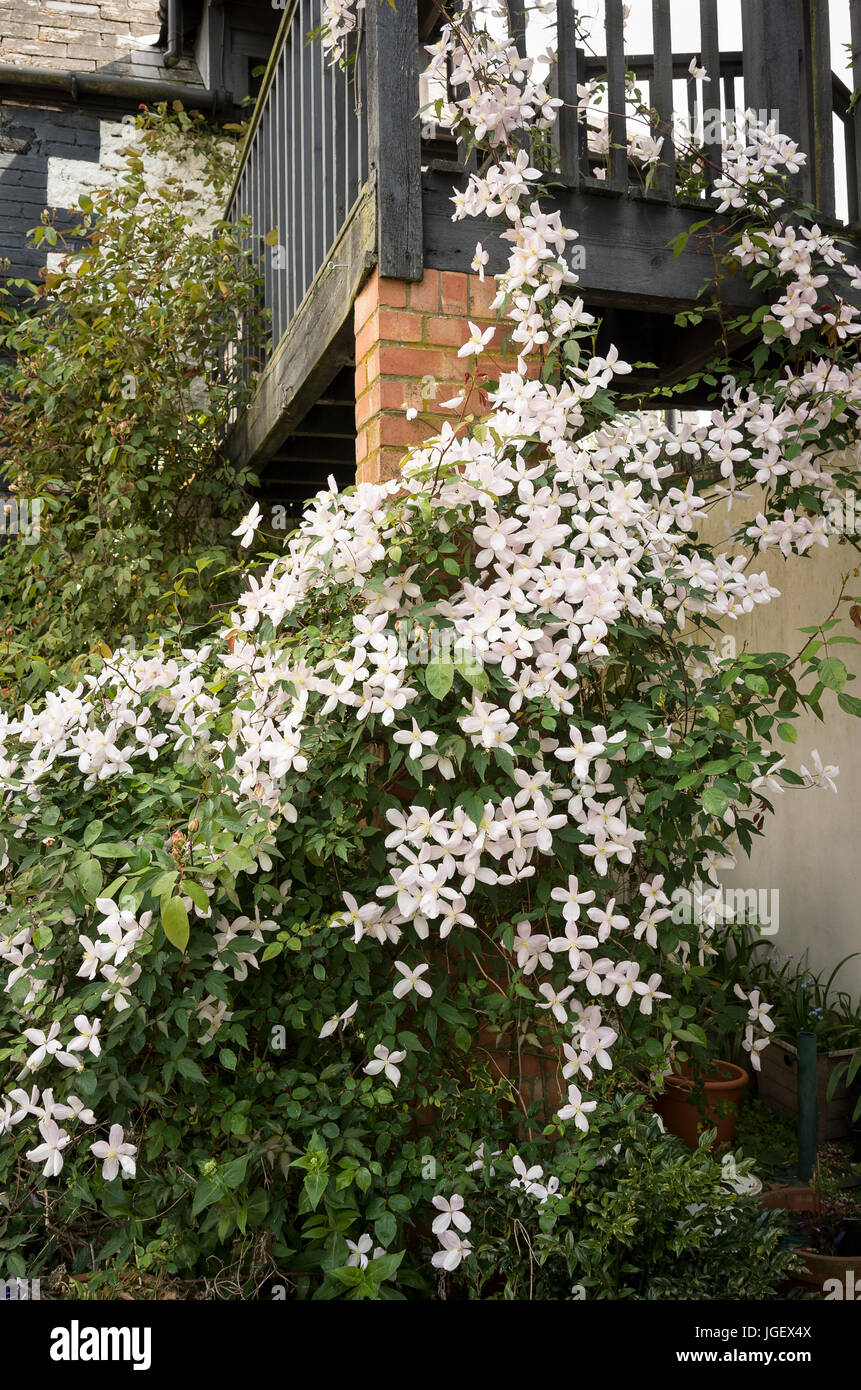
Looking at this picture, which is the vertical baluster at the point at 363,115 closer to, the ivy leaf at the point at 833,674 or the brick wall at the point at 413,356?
the brick wall at the point at 413,356

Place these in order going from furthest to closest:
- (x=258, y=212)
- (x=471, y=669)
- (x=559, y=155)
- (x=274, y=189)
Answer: (x=258, y=212) → (x=274, y=189) → (x=559, y=155) → (x=471, y=669)

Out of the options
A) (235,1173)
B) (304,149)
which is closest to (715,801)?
(235,1173)

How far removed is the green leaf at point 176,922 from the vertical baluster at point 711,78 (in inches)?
98.3

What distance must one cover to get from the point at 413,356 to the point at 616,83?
1.00m

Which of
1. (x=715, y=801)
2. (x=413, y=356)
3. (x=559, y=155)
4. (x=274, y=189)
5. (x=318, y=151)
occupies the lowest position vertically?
(x=715, y=801)

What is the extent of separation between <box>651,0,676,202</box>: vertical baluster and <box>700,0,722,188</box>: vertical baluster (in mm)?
112

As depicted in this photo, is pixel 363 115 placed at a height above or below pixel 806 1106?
above

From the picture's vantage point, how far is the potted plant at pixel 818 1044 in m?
3.75

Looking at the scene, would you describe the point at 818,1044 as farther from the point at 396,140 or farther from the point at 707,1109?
the point at 396,140

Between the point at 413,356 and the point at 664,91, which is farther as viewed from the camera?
the point at 664,91

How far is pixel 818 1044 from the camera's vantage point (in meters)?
3.90

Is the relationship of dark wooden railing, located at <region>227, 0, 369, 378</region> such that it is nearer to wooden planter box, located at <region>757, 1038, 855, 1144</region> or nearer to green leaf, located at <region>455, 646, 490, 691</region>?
green leaf, located at <region>455, 646, 490, 691</region>
